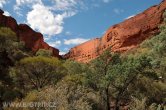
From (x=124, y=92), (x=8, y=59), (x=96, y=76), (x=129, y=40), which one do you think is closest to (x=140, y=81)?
(x=124, y=92)

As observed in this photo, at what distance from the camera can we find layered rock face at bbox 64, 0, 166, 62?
373 feet

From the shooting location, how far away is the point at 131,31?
11806cm

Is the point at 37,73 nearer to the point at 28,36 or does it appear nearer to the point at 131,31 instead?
the point at 131,31

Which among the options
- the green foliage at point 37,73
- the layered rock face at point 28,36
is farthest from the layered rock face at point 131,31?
the green foliage at point 37,73

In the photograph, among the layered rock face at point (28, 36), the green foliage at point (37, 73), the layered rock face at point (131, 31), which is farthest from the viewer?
the layered rock face at point (28, 36)

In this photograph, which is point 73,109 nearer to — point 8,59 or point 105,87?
point 105,87

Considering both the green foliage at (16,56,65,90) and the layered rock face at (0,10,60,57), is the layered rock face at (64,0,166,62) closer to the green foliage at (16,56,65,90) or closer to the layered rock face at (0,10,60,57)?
the layered rock face at (0,10,60,57)

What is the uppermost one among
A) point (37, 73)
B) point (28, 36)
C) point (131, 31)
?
point (28, 36)

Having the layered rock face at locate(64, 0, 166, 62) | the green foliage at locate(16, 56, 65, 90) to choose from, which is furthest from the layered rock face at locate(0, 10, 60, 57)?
the green foliage at locate(16, 56, 65, 90)

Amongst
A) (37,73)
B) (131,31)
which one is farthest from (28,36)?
(37,73)

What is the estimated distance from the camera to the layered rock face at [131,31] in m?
114

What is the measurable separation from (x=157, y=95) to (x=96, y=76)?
24.1 feet

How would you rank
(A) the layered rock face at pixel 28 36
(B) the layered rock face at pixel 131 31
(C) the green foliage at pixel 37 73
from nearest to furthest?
(C) the green foliage at pixel 37 73 < (B) the layered rock face at pixel 131 31 < (A) the layered rock face at pixel 28 36

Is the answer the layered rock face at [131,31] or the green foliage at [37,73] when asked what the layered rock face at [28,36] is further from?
the green foliage at [37,73]
